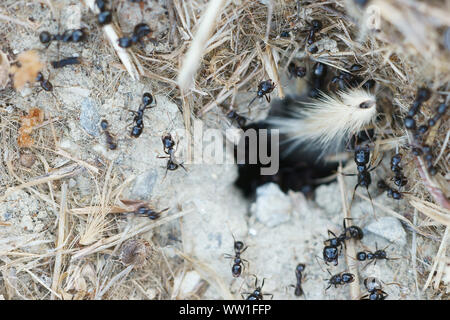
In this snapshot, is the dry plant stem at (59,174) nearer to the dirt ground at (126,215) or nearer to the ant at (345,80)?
the dirt ground at (126,215)

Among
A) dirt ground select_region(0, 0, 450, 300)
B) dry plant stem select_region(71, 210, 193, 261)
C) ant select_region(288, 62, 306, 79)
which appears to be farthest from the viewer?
ant select_region(288, 62, 306, 79)

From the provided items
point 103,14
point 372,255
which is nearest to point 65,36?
point 103,14

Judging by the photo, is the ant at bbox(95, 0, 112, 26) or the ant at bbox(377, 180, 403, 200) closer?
the ant at bbox(95, 0, 112, 26)

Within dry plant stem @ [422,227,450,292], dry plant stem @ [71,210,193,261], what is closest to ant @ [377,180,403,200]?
dry plant stem @ [422,227,450,292]

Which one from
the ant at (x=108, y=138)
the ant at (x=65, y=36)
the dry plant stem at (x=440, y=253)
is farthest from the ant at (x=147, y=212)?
the dry plant stem at (x=440, y=253)

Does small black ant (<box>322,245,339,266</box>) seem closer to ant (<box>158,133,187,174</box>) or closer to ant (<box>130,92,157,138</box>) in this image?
ant (<box>158,133,187,174</box>)
